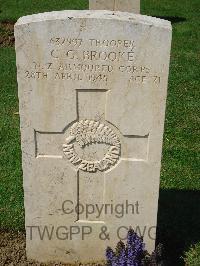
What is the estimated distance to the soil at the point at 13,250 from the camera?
4082mm

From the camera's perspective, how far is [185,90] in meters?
7.77

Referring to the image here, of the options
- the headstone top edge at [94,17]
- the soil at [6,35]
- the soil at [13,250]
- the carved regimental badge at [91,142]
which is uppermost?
the headstone top edge at [94,17]

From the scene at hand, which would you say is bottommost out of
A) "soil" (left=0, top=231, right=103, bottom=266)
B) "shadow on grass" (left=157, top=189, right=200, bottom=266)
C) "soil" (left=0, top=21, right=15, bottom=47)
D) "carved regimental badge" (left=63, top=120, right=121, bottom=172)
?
"soil" (left=0, top=231, right=103, bottom=266)

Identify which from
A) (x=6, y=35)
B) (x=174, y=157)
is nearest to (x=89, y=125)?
(x=174, y=157)

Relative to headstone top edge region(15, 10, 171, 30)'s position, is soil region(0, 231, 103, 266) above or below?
below

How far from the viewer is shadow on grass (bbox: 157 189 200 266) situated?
428cm

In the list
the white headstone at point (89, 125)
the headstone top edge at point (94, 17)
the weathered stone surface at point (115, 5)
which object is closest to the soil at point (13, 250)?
the white headstone at point (89, 125)

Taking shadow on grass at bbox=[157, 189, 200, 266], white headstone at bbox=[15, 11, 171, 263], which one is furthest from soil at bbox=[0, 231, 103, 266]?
shadow on grass at bbox=[157, 189, 200, 266]

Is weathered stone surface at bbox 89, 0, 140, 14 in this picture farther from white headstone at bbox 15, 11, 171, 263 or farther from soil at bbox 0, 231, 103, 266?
white headstone at bbox 15, 11, 171, 263

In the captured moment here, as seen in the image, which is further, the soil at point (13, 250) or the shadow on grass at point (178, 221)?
the shadow on grass at point (178, 221)

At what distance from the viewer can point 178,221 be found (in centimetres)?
466

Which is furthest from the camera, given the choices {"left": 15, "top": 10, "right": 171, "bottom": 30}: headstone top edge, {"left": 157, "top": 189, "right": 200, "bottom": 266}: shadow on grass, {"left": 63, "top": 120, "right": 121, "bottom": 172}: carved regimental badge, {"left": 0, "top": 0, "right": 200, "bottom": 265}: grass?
{"left": 0, "top": 0, "right": 200, "bottom": 265}: grass

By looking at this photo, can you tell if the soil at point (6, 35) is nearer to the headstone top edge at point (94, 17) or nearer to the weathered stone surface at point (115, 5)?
the weathered stone surface at point (115, 5)

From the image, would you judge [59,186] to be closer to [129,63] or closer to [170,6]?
[129,63]
